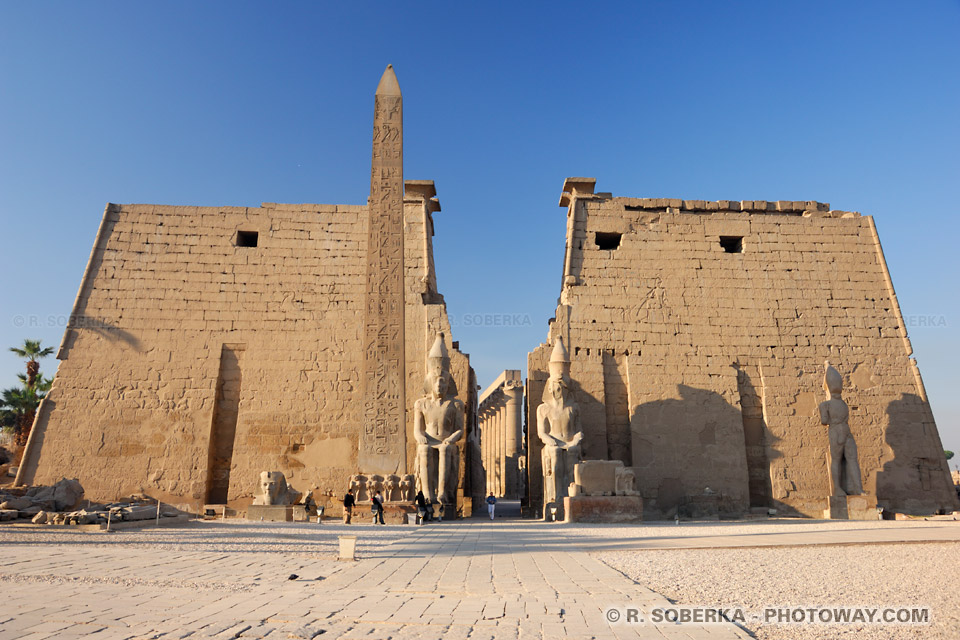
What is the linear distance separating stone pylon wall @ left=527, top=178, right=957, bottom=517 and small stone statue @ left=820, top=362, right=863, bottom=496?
0.65m

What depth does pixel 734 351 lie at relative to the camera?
1188 cm

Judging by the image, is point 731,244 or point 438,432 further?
point 731,244

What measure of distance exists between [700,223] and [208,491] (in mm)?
10262

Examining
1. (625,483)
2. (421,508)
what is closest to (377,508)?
(421,508)

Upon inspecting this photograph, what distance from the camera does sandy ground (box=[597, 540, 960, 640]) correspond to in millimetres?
2529

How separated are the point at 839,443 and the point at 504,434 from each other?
11.5 m

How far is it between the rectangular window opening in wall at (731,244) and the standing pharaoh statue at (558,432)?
4735mm

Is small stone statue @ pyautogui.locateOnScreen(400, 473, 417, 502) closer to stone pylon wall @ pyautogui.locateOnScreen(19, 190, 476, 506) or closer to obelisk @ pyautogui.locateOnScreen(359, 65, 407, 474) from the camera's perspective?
obelisk @ pyautogui.locateOnScreen(359, 65, 407, 474)

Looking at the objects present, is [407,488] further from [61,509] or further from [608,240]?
[608,240]

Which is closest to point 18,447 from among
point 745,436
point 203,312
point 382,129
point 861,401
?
point 203,312

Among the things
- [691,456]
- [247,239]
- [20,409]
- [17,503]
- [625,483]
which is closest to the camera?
[17,503]

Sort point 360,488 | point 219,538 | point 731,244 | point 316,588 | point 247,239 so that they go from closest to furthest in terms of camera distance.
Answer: point 316,588
point 219,538
point 360,488
point 247,239
point 731,244

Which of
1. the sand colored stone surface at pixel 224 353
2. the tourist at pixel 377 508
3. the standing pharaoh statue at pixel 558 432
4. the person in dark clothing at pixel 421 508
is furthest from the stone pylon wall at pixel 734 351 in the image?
the tourist at pixel 377 508

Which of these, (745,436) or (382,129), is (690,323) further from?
(382,129)
